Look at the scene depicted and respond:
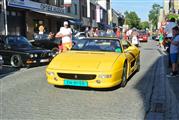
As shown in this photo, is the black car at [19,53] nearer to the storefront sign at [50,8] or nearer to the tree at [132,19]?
the storefront sign at [50,8]

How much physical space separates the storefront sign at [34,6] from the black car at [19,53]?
13443mm

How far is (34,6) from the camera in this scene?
33.8 metres

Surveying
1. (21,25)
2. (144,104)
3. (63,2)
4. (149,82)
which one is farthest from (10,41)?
(63,2)

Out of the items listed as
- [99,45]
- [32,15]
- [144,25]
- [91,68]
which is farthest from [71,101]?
[144,25]

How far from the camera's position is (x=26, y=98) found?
8.11 meters

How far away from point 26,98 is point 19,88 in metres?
1.37

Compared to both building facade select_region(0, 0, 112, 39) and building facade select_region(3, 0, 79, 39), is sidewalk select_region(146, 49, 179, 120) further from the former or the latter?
building facade select_region(3, 0, 79, 39)

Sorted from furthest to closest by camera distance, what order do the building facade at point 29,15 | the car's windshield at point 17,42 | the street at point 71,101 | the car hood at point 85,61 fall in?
the building facade at point 29,15
the car's windshield at point 17,42
the car hood at point 85,61
the street at point 71,101

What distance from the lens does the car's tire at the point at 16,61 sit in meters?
14.6

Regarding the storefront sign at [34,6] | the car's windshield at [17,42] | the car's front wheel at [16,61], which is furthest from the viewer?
the storefront sign at [34,6]

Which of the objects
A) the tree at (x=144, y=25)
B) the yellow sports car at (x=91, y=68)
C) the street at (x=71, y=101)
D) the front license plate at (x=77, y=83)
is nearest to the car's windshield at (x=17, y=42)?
the street at (x=71, y=101)

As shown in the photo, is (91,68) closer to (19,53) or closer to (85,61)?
(85,61)

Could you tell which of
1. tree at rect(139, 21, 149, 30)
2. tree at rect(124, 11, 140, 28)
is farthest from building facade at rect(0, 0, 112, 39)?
tree at rect(139, 21, 149, 30)

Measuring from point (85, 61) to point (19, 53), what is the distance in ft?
20.4
